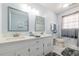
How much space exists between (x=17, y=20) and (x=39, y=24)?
1.48ft

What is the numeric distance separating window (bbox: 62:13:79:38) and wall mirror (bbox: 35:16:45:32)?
0.43 meters

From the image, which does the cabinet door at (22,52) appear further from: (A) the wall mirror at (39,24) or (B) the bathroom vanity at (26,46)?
(A) the wall mirror at (39,24)

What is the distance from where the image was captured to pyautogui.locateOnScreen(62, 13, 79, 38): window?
1379 millimetres

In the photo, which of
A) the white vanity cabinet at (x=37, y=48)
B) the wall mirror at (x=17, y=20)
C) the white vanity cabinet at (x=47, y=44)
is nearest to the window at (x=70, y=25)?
the white vanity cabinet at (x=47, y=44)

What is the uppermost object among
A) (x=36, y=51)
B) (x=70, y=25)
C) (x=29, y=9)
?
(x=29, y=9)

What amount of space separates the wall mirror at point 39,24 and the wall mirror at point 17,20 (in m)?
0.21

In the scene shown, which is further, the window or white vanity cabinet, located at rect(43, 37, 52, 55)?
white vanity cabinet, located at rect(43, 37, 52, 55)

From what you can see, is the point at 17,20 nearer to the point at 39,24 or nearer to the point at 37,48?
the point at 39,24

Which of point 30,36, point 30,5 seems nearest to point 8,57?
point 30,36

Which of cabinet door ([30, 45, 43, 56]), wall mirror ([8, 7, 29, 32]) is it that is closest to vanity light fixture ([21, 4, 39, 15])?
wall mirror ([8, 7, 29, 32])

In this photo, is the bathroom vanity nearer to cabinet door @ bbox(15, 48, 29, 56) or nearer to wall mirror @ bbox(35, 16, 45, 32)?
cabinet door @ bbox(15, 48, 29, 56)

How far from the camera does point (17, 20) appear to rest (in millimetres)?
1351

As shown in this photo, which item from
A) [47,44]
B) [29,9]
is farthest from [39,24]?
[47,44]

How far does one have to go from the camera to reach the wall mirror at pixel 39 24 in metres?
1.47
